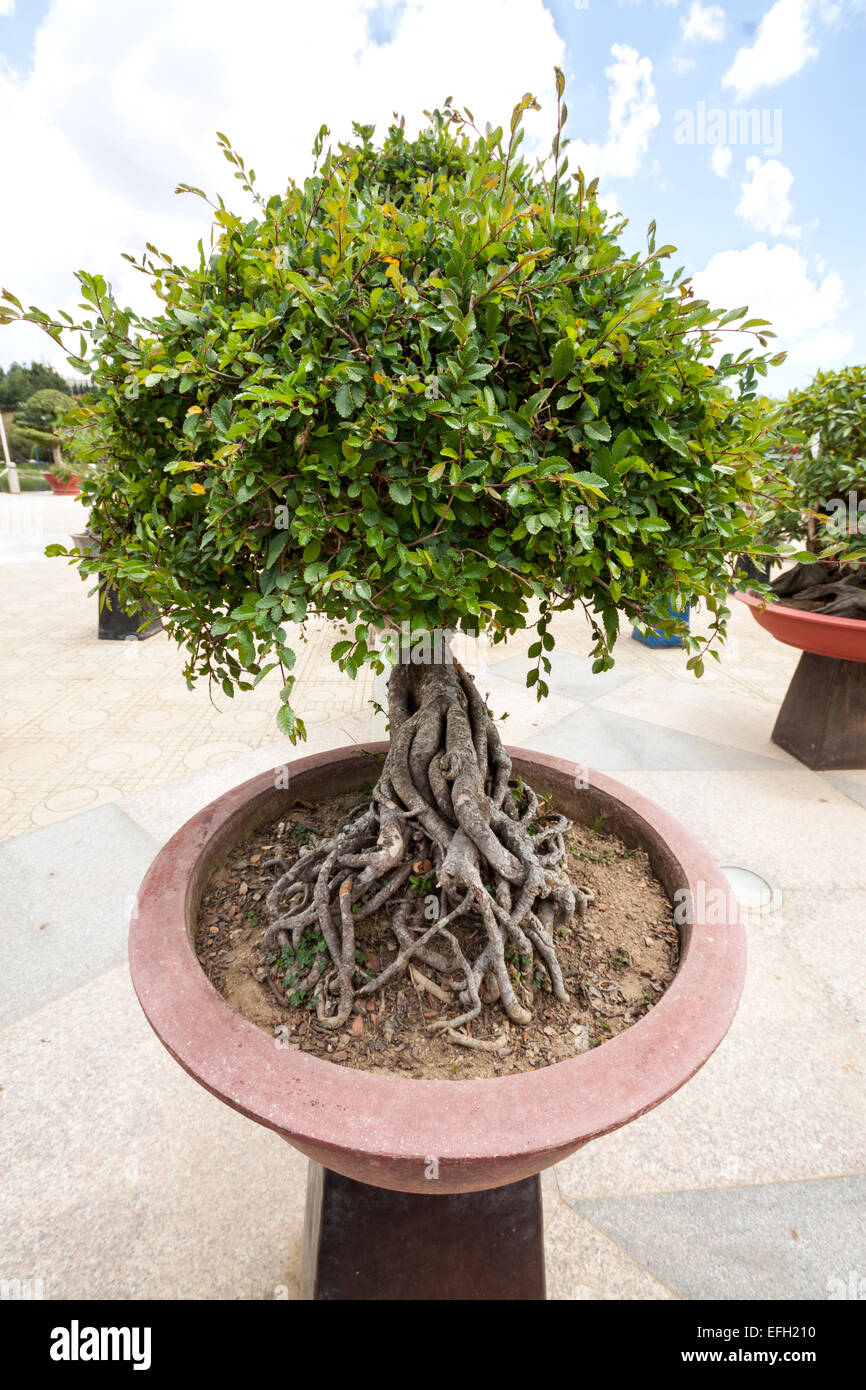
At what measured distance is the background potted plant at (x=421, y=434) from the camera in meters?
1.02

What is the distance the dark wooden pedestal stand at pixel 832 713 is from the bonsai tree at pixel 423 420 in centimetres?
294

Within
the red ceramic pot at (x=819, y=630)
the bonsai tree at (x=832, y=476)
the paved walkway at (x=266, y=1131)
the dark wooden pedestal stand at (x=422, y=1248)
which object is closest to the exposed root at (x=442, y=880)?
the dark wooden pedestal stand at (x=422, y=1248)

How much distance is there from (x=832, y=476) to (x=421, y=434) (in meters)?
3.27

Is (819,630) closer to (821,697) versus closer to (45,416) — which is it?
(821,697)

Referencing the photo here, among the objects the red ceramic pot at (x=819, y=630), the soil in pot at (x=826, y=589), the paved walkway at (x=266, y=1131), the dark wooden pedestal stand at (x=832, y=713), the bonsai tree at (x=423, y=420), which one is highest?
the bonsai tree at (x=423, y=420)

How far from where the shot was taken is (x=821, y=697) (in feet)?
12.5

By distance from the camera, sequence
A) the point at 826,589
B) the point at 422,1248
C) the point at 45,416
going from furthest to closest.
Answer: the point at 45,416 → the point at 826,589 → the point at 422,1248

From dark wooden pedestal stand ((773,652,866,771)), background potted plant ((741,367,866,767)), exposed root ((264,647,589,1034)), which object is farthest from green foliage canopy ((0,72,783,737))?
dark wooden pedestal stand ((773,652,866,771))

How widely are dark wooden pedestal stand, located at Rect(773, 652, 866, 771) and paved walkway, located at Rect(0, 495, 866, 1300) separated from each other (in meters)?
0.13

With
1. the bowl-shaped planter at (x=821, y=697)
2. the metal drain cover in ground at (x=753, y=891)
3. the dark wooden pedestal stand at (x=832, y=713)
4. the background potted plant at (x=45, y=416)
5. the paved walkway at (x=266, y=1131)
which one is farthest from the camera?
the background potted plant at (x=45, y=416)

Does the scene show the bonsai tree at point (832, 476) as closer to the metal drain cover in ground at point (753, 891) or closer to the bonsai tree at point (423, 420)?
the metal drain cover in ground at point (753, 891)

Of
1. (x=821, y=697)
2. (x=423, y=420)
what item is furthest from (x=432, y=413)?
(x=821, y=697)

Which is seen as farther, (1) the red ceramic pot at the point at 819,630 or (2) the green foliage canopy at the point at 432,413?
(1) the red ceramic pot at the point at 819,630

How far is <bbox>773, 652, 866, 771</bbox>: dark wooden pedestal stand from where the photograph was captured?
376cm
